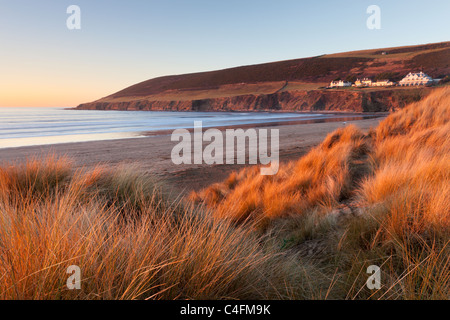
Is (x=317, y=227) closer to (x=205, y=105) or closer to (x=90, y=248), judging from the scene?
(x=90, y=248)

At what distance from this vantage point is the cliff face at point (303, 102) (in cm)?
5222

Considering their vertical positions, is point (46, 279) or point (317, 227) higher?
point (46, 279)

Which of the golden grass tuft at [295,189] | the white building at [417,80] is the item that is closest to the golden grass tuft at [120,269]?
the golden grass tuft at [295,189]

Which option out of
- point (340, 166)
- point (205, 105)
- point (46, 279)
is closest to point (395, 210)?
point (46, 279)

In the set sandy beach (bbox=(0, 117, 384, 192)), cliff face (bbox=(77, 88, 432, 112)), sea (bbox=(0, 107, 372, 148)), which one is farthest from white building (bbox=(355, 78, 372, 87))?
sandy beach (bbox=(0, 117, 384, 192))

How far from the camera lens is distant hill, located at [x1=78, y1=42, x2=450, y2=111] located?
73688 millimetres

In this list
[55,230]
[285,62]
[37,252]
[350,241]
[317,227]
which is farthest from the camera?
[285,62]

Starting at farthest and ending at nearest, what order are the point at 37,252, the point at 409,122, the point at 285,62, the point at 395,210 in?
the point at 285,62, the point at 409,122, the point at 395,210, the point at 37,252

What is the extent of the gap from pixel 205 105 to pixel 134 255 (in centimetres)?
8337

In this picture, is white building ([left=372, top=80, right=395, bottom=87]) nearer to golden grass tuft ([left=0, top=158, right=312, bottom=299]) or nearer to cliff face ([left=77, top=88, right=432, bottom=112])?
cliff face ([left=77, top=88, right=432, bottom=112])

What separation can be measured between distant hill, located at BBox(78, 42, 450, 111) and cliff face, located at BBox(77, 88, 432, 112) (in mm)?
219

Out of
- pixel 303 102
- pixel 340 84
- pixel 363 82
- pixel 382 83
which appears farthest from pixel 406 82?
pixel 303 102

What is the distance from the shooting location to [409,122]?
28.6 feet

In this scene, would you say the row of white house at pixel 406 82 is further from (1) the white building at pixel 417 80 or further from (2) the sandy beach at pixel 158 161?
(2) the sandy beach at pixel 158 161
